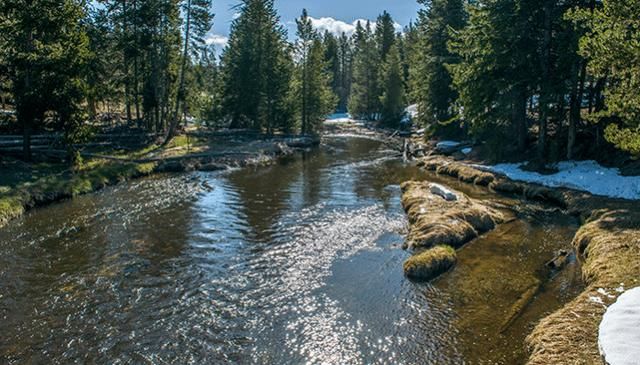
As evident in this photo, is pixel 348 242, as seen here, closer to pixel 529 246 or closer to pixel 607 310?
pixel 529 246

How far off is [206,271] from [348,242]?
5084 mm

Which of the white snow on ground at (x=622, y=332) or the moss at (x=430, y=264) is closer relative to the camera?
the white snow on ground at (x=622, y=332)

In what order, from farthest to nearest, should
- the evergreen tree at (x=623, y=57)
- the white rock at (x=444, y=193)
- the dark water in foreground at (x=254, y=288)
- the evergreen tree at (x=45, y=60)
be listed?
the evergreen tree at (x=45, y=60) < the white rock at (x=444, y=193) < the evergreen tree at (x=623, y=57) < the dark water in foreground at (x=254, y=288)

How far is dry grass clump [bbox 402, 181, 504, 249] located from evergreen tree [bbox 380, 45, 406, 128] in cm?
4904

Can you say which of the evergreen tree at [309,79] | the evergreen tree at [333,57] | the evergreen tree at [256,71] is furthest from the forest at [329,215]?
the evergreen tree at [333,57]

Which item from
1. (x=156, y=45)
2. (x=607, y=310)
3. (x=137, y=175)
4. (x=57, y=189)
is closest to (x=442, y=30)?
(x=156, y=45)

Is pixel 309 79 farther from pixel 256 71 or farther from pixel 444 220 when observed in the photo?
pixel 444 220

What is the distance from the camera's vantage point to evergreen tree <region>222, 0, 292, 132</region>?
47375mm

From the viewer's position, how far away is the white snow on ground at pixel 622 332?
6002mm

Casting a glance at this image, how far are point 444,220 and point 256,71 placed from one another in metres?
36.3

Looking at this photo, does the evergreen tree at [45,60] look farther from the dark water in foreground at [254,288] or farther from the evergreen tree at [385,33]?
the evergreen tree at [385,33]

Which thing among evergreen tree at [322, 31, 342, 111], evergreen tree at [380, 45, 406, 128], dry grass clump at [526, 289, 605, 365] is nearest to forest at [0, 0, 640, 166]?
dry grass clump at [526, 289, 605, 365]

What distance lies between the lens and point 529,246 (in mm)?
14383

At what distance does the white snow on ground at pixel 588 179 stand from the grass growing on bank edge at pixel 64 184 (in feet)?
76.7
